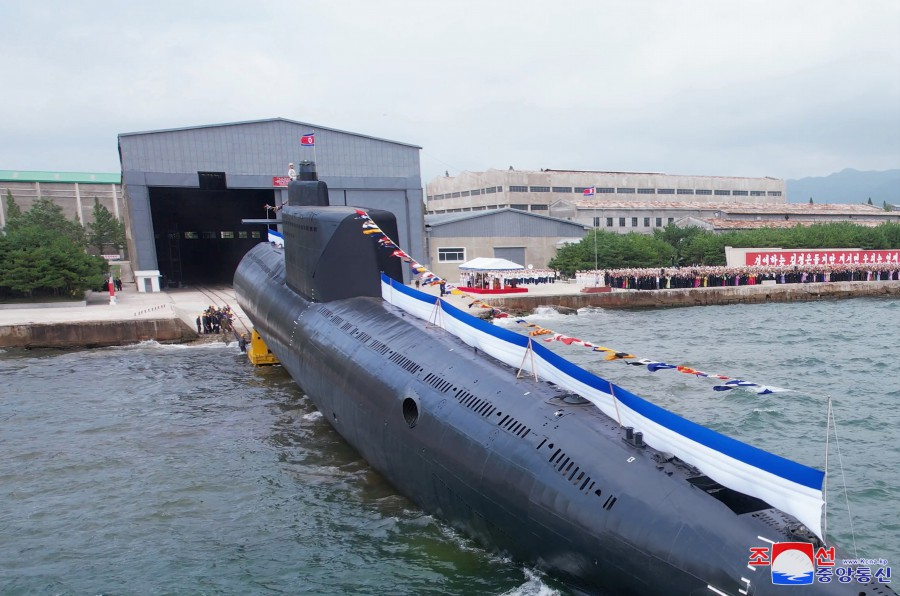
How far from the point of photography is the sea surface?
32.0ft

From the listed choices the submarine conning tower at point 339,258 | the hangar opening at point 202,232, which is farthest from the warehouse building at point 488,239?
the submarine conning tower at point 339,258

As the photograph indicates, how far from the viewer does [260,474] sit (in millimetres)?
13602

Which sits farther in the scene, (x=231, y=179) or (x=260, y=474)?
(x=231, y=179)

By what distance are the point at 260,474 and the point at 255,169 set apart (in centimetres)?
3394

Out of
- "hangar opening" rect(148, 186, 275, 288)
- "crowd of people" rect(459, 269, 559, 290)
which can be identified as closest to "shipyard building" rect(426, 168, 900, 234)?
"crowd of people" rect(459, 269, 559, 290)

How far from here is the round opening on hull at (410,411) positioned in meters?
10.7

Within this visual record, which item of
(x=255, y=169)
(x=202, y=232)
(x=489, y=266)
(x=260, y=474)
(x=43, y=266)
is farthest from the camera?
(x=202, y=232)

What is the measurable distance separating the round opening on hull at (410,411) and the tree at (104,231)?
87905 mm

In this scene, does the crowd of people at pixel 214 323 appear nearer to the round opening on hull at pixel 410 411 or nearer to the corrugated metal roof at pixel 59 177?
the round opening on hull at pixel 410 411

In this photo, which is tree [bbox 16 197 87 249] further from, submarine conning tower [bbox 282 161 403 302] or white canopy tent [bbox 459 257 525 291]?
submarine conning tower [bbox 282 161 403 302]

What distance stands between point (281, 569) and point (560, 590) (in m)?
4.65

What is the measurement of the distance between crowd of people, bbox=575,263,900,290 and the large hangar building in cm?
1549

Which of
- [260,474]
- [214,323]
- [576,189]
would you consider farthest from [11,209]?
[260,474]

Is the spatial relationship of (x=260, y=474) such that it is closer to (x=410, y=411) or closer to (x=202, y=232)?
(x=410, y=411)
